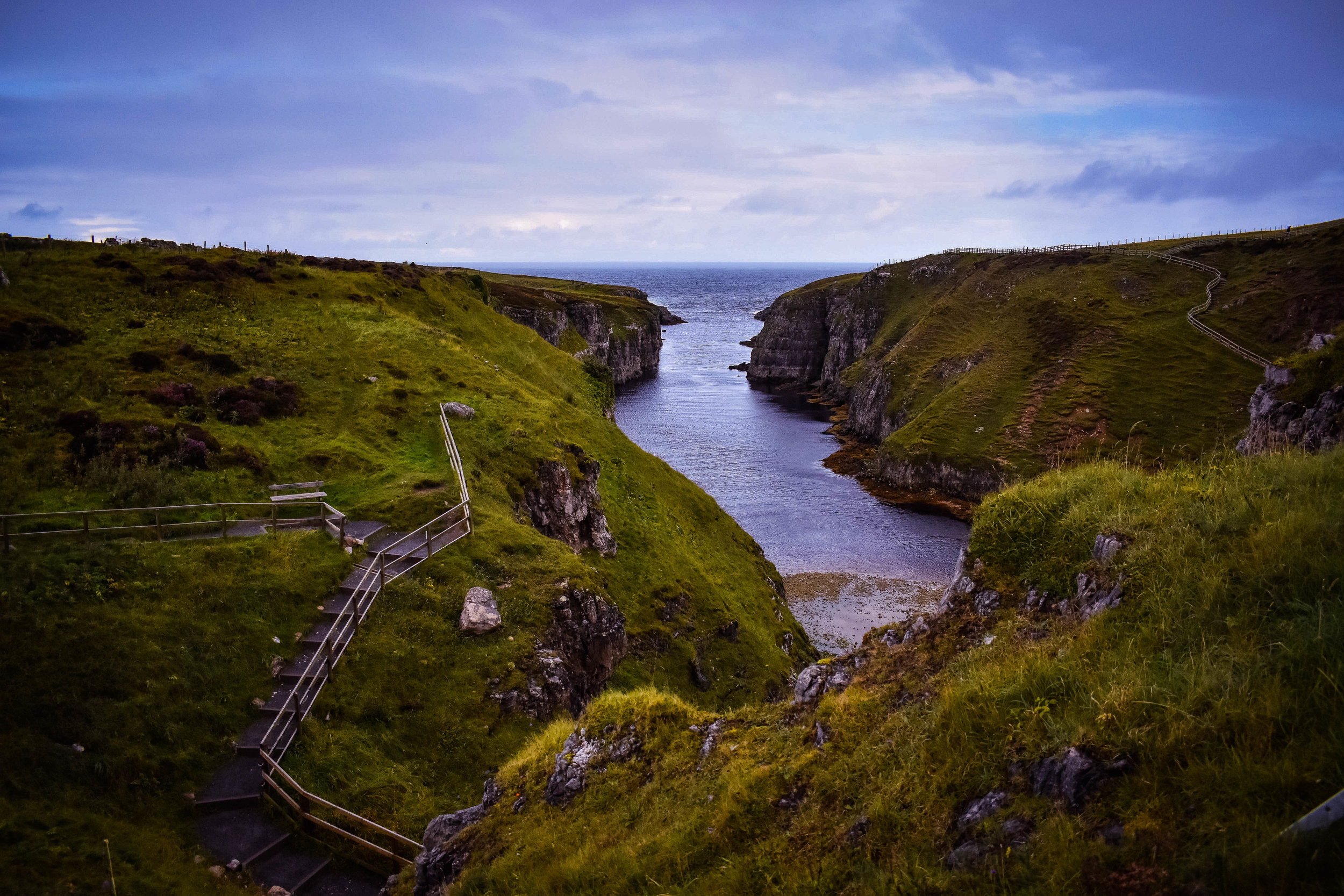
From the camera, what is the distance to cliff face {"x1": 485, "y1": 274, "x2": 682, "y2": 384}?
433 ft

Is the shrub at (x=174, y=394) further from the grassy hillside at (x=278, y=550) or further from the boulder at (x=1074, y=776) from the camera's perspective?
the boulder at (x=1074, y=776)

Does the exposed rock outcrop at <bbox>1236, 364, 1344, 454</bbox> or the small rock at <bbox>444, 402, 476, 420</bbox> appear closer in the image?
the exposed rock outcrop at <bbox>1236, 364, 1344, 454</bbox>

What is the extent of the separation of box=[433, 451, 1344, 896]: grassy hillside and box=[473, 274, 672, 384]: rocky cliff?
9600cm

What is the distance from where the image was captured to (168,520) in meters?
27.1

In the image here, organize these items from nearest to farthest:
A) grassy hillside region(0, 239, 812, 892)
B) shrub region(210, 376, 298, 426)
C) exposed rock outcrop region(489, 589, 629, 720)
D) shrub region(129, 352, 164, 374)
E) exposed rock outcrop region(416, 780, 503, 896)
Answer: exposed rock outcrop region(416, 780, 503, 896), grassy hillside region(0, 239, 812, 892), exposed rock outcrop region(489, 589, 629, 720), shrub region(210, 376, 298, 426), shrub region(129, 352, 164, 374)

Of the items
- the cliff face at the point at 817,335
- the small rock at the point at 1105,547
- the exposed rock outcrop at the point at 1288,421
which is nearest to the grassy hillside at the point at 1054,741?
the small rock at the point at 1105,547

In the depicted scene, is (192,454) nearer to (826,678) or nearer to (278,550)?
(278,550)

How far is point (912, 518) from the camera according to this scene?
82188mm

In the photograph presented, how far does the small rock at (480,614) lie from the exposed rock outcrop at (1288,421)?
23496 mm

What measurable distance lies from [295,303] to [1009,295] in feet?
401

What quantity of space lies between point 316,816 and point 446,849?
6124 mm

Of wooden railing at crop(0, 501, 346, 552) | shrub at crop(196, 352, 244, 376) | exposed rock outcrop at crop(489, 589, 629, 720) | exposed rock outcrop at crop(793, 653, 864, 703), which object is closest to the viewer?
exposed rock outcrop at crop(793, 653, 864, 703)

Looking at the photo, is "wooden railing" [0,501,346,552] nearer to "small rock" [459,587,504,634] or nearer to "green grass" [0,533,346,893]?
"green grass" [0,533,346,893]

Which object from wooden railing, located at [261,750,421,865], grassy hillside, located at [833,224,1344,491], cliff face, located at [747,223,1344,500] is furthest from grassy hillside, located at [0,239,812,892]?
grassy hillside, located at [833,224,1344,491]
